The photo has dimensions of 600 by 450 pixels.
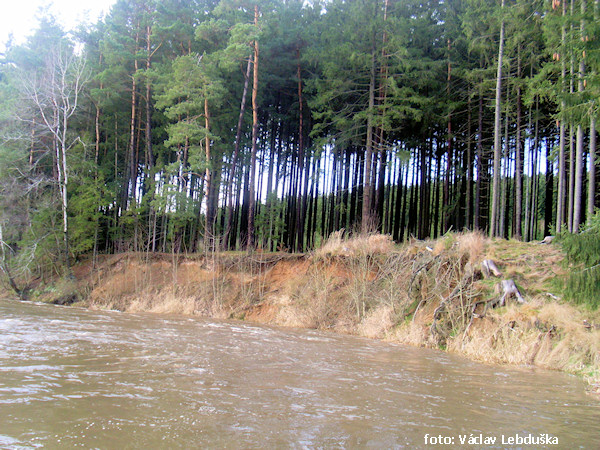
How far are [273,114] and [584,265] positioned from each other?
71.7 ft

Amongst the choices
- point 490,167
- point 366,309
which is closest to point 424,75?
point 490,167

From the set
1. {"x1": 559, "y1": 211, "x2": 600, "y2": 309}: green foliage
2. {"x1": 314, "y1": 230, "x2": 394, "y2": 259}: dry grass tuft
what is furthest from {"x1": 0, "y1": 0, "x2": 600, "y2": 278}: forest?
{"x1": 559, "y1": 211, "x2": 600, "y2": 309}: green foliage

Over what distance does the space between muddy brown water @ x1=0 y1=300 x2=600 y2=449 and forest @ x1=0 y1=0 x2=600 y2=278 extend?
1063cm

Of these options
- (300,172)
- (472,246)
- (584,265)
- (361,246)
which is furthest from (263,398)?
(300,172)

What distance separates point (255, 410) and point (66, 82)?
24014 mm

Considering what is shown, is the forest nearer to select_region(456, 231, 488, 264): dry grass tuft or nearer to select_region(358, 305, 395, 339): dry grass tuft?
select_region(456, 231, 488, 264): dry grass tuft

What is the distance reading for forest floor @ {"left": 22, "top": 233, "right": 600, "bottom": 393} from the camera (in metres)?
9.58

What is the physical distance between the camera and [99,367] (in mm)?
6832

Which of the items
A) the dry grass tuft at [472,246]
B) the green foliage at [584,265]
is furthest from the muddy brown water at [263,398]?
the dry grass tuft at [472,246]

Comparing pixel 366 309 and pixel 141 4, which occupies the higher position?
pixel 141 4

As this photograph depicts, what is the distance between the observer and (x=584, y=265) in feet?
29.7

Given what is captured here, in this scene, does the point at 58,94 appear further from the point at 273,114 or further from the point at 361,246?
the point at 361,246

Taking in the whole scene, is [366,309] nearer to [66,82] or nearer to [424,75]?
[424,75]

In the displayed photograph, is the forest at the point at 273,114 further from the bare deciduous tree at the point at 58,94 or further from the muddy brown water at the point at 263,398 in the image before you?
the muddy brown water at the point at 263,398
